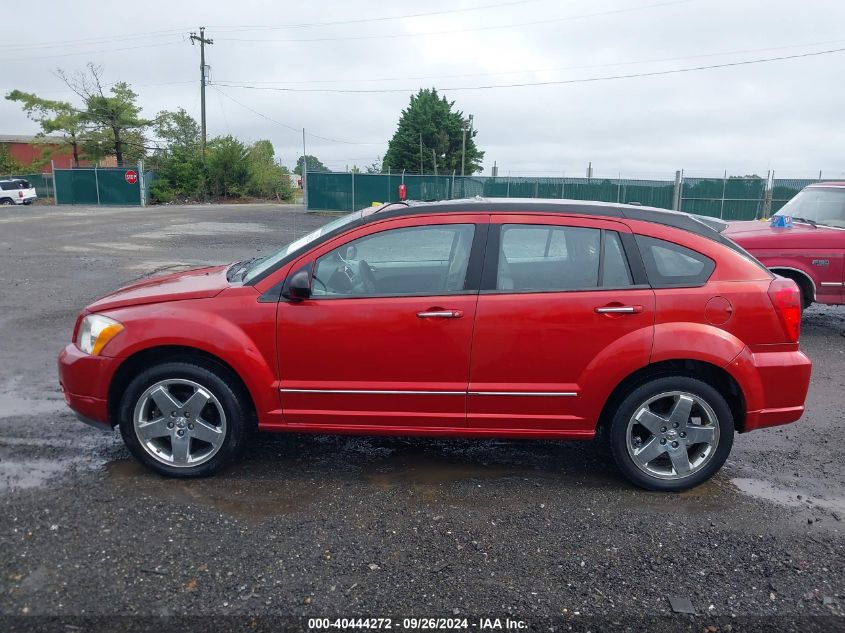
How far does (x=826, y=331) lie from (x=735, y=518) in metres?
5.97

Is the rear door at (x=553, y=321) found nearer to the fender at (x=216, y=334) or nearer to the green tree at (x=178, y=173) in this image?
the fender at (x=216, y=334)

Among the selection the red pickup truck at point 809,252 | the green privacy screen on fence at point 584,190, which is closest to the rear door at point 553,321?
the red pickup truck at point 809,252

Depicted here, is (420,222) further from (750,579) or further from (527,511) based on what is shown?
(750,579)

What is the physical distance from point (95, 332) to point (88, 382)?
30 centimetres

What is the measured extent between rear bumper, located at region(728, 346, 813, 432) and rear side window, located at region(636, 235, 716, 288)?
511mm

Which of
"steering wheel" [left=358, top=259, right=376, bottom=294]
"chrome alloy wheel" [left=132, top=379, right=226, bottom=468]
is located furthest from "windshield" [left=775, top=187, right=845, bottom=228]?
"chrome alloy wheel" [left=132, top=379, right=226, bottom=468]

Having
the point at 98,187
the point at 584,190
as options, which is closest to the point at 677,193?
the point at 584,190

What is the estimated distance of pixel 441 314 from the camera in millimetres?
3951

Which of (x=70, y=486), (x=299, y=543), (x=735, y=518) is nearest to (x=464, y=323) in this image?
(x=299, y=543)

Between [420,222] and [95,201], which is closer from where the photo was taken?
[420,222]

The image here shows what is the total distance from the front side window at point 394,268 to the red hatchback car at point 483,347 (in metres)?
0.01

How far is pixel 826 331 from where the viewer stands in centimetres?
866

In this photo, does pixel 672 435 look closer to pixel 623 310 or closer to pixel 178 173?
pixel 623 310

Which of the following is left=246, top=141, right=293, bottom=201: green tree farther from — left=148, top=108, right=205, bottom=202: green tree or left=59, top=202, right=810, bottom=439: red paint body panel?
left=59, top=202, right=810, bottom=439: red paint body panel
